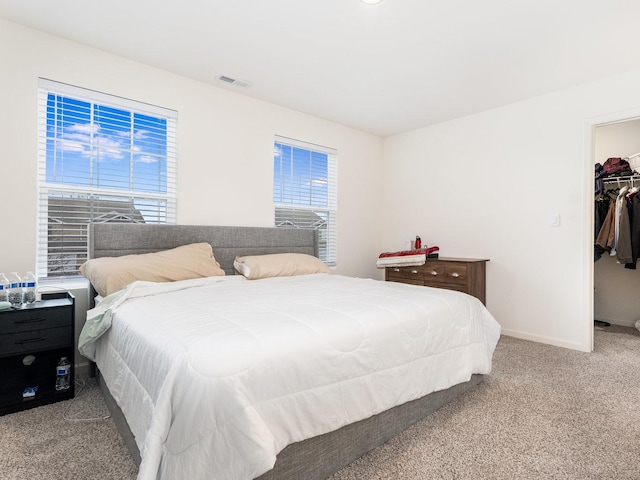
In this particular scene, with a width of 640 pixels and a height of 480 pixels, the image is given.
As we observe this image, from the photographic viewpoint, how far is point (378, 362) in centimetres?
153

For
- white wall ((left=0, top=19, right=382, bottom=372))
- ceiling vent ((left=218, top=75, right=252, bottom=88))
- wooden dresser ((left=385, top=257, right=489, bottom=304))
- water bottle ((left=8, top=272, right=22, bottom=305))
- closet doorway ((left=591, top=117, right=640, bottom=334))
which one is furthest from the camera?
closet doorway ((left=591, top=117, right=640, bottom=334))

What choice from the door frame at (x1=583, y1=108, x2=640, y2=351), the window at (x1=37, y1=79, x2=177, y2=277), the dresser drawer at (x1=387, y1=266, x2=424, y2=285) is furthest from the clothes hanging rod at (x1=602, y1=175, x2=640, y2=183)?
the window at (x1=37, y1=79, x2=177, y2=277)

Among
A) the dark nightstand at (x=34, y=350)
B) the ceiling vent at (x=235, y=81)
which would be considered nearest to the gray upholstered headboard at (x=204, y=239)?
the dark nightstand at (x=34, y=350)

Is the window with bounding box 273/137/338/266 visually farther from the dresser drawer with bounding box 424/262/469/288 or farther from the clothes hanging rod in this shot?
the clothes hanging rod

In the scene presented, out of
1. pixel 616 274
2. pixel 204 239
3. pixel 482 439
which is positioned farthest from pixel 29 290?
pixel 616 274

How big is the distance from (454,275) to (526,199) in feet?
3.54

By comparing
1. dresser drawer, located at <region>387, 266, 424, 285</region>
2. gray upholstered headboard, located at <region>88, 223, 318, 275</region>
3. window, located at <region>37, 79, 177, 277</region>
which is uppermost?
window, located at <region>37, 79, 177, 277</region>

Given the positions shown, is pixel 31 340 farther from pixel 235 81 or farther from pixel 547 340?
pixel 547 340

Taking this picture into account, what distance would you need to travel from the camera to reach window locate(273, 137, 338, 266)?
3969mm

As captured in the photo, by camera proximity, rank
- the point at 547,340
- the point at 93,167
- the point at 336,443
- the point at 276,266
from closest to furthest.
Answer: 1. the point at 336,443
2. the point at 93,167
3. the point at 276,266
4. the point at 547,340

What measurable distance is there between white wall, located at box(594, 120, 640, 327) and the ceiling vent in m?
4.09

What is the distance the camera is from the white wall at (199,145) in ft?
7.83

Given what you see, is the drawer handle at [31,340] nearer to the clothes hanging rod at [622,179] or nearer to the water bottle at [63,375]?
the water bottle at [63,375]

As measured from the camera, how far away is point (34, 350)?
2053mm
